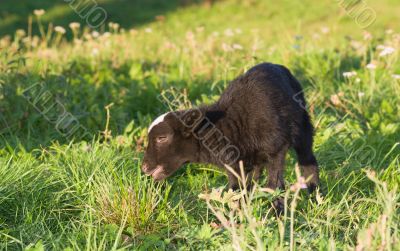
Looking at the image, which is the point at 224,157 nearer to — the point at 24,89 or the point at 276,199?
the point at 276,199

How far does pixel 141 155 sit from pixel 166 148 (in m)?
0.60

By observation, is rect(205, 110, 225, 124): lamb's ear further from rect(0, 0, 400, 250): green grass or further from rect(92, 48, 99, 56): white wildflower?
rect(92, 48, 99, 56): white wildflower

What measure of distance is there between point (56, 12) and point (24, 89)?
1059cm

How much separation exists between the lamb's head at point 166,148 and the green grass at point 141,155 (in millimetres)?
129

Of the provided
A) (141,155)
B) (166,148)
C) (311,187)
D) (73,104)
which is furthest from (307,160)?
(73,104)

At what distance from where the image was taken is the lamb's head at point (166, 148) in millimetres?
4047

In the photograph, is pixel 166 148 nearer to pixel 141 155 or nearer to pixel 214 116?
pixel 214 116

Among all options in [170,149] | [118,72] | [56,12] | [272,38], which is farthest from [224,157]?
[56,12]

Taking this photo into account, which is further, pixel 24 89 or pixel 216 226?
pixel 24 89

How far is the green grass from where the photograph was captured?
3396mm

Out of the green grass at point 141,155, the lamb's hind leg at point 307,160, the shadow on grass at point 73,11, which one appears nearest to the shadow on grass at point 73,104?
the green grass at point 141,155

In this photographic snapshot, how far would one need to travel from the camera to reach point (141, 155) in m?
4.64

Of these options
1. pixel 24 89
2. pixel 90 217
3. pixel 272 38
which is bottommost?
pixel 272 38

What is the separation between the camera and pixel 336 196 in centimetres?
416
